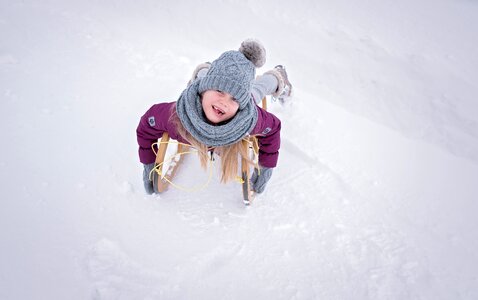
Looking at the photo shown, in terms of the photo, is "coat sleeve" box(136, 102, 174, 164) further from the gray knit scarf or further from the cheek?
the cheek

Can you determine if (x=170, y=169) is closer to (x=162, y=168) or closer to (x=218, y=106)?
(x=162, y=168)

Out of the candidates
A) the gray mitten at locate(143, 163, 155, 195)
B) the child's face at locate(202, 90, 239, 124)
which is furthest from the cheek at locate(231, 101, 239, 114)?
the gray mitten at locate(143, 163, 155, 195)

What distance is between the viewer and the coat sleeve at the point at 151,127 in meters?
1.21

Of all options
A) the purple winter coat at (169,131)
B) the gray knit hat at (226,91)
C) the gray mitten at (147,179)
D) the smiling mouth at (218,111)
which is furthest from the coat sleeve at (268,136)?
the gray mitten at (147,179)

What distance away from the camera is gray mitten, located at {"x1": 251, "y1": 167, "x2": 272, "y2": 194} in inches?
55.7

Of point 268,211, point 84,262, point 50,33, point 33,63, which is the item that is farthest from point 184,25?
point 84,262

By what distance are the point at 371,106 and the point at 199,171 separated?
1387 mm

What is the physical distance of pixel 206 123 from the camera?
1.07 metres

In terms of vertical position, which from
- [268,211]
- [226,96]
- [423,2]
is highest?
[423,2]

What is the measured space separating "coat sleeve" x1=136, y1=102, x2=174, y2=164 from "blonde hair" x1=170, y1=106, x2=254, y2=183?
55 millimetres

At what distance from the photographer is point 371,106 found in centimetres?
211

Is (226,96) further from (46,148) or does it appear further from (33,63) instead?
(33,63)

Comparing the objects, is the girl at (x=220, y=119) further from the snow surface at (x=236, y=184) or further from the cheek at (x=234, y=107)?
the snow surface at (x=236, y=184)

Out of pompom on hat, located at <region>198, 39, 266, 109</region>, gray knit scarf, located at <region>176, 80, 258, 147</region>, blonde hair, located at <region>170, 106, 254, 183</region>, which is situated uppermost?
pompom on hat, located at <region>198, 39, 266, 109</region>
